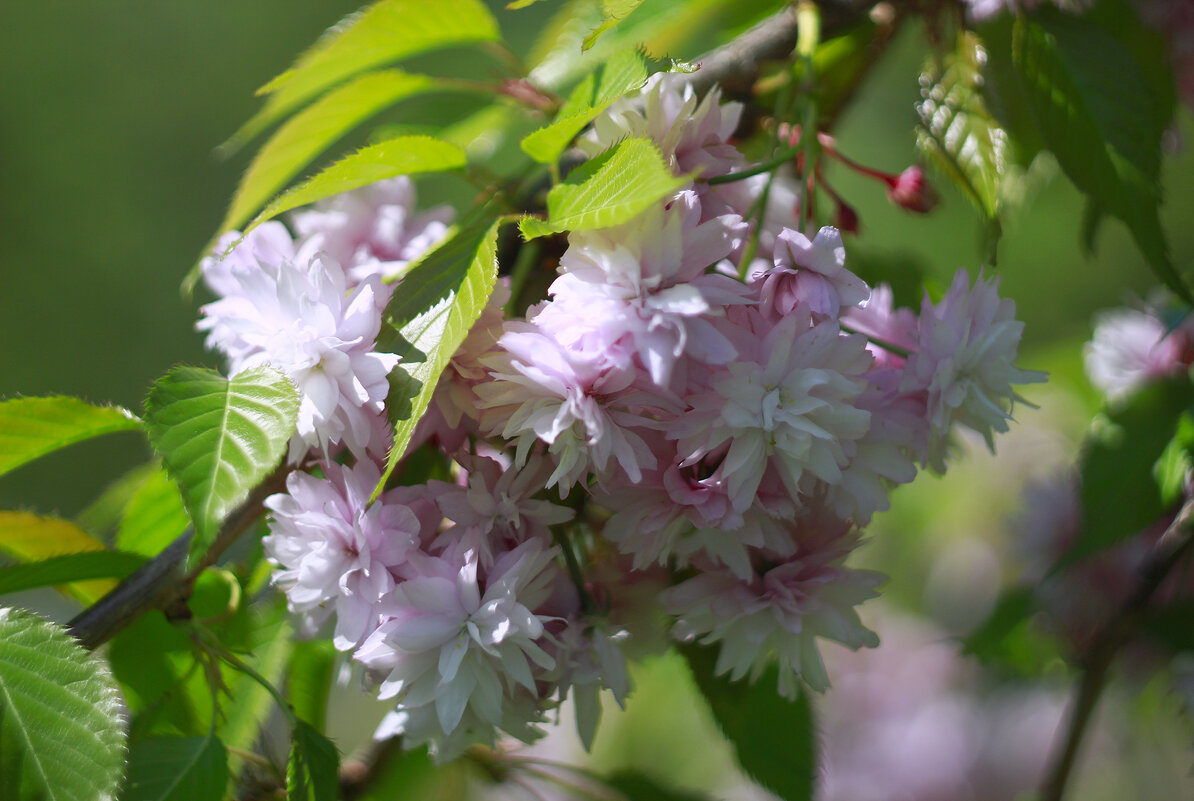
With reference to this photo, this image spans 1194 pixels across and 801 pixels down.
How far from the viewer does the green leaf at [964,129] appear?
1.46 feet

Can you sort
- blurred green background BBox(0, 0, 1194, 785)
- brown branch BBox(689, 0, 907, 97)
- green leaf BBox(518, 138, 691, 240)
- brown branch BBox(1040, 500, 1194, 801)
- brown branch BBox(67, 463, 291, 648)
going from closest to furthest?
green leaf BBox(518, 138, 691, 240) → brown branch BBox(67, 463, 291, 648) → brown branch BBox(689, 0, 907, 97) → brown branch BBox(1040, 500, 1194, 801) → blurred green background BBox(0, 0, 1194, 785)

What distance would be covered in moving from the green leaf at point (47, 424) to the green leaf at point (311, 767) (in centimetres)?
16

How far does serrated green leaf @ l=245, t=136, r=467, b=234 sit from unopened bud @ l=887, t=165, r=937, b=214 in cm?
24

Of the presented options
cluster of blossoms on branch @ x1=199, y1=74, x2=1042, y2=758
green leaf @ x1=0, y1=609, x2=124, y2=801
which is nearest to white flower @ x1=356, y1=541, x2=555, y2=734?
cluster of blossoms on branch @ x1=199, y1=74, x2=1042, y2=758

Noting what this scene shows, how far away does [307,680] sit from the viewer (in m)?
0.51

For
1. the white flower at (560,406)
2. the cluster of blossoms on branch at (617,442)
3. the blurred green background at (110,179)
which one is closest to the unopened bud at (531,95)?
the cluster of blossoms on branch at (617,442)

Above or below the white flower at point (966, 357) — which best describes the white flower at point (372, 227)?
above

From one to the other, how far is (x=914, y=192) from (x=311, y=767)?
1.36 feet

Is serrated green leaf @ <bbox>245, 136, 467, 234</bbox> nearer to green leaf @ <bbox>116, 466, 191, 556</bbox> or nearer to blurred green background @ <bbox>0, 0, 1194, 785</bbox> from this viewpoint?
green leaf @ <bbox>116, 466, 191, 556</bbox>

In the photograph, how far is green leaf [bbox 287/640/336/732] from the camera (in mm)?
504

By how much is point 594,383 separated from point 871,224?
244 centimetres

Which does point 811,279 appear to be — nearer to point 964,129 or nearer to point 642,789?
point 964,129

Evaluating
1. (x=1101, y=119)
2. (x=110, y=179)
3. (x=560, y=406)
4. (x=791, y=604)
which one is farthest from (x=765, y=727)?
(x=110, y=179)

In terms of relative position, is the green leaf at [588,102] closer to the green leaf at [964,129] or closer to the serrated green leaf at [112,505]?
the green leaf at [964,129]
